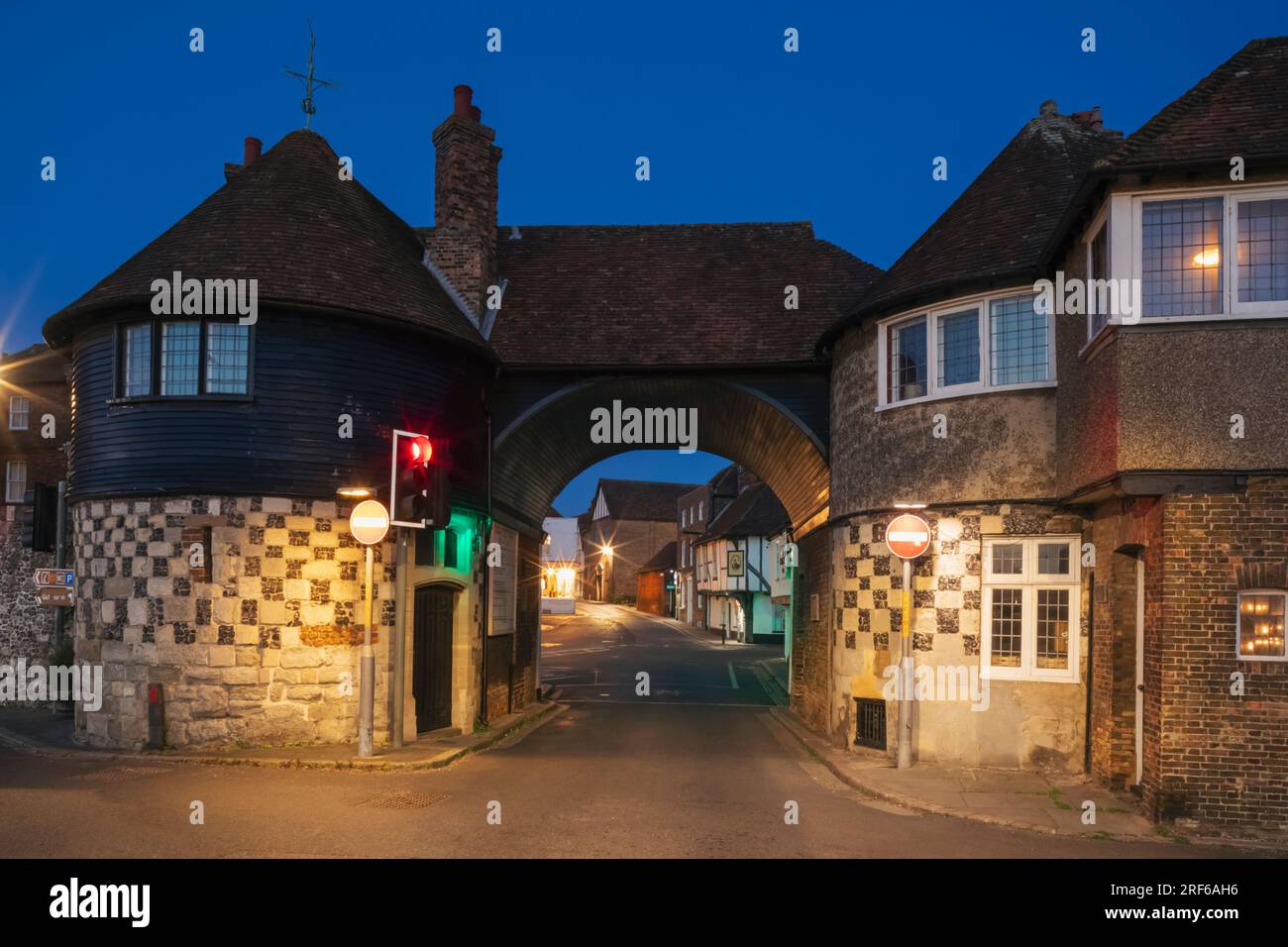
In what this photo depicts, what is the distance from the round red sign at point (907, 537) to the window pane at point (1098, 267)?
3.40 m

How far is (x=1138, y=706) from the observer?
11898mm

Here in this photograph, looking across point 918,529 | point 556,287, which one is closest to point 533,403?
point 556,287

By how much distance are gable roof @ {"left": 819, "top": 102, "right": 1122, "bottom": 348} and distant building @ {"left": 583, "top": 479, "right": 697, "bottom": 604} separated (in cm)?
7760

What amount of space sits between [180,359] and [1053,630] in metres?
12.9

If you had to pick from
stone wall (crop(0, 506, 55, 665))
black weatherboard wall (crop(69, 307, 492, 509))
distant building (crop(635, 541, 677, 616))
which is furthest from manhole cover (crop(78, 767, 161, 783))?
distant building (crop(635, 541, 677, 616))

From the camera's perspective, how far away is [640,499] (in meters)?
96.2

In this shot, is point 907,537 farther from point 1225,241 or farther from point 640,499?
point 640,499

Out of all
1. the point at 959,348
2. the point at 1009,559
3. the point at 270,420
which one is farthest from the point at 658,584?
the point at 1009,559

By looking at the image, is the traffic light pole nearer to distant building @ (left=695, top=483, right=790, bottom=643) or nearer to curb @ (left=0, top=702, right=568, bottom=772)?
curb @ (left=0, top=702, right=568, bottom=772)

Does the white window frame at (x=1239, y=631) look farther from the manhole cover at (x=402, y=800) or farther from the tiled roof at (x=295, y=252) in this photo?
the tiled roof at (x=295, y=252)

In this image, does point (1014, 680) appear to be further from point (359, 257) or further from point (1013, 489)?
point (359, 257)

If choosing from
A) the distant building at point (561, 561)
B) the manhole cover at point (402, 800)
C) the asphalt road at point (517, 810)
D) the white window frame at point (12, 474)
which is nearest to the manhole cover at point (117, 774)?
the asphalt road at point (517, 810)

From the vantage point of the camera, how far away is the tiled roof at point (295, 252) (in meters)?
15.1

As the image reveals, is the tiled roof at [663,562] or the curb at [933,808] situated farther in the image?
the tiled roof at [663,562]
